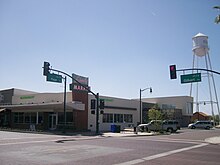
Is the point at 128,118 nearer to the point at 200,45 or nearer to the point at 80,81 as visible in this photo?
the point at 80,81

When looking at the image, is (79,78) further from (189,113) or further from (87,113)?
(189,113)

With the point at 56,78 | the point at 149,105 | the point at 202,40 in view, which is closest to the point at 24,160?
the point at 56,78

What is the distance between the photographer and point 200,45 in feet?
217

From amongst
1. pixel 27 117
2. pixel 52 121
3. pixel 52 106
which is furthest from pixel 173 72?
pixel 27 117

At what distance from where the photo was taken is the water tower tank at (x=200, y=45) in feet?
216

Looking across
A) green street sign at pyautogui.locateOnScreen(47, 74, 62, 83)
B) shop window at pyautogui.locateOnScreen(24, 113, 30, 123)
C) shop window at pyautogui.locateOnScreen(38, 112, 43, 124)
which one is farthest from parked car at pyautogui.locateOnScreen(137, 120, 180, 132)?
shop window at pyautogui.locateOnScreen(24, 113, 30, 123)

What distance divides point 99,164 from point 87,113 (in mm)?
30912

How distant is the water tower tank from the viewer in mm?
65938

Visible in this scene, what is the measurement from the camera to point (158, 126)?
41.1 m

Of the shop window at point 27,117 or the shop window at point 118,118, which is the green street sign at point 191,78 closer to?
the shop window at point 118,118

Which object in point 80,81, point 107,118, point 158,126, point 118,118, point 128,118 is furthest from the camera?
point 128,118

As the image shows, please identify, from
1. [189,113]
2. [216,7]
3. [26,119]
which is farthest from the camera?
[189,113]

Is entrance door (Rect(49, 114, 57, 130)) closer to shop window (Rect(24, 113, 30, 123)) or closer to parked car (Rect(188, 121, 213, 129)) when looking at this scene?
shop window (Rect(24, 113, 30, 123))

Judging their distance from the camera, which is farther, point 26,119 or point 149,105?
point 149,105
